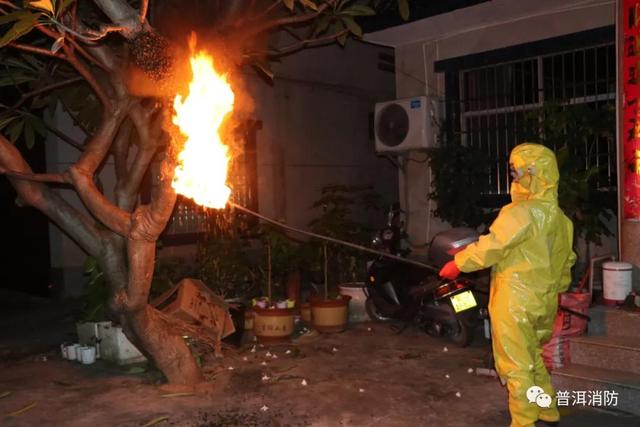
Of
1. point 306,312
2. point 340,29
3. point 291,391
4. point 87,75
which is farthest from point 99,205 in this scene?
point 306,312

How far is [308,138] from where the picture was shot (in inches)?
492

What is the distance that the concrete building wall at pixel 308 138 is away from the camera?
1036cm

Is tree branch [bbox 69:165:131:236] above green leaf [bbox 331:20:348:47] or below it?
below

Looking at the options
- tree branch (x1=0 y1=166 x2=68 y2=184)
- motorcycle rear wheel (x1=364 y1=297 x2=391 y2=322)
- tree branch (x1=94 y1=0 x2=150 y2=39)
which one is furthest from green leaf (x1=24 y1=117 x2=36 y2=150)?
motorcycle rear wheel (x1=364 y1=297 x2=391 y2=322)

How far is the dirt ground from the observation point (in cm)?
520

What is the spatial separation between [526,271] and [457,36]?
5.78 meters

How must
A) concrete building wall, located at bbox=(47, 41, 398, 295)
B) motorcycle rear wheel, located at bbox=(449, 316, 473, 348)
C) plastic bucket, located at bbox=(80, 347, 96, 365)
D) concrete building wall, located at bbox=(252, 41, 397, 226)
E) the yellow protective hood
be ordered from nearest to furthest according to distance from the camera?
the yellow protective hood < plastic bucket, located at bbox=(80, 347, 96, 365) < motorcycle rear wheel, located at bbox=(449, 316, 473, 348) < concrete building wall, located at bbox=(47, 41, 398, 295) < concrete building wall, located at bbox=(252, 41, 397, 226)

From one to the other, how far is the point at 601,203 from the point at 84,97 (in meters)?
6.16

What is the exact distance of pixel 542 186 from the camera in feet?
15.3

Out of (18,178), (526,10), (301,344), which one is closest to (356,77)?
(526,10)

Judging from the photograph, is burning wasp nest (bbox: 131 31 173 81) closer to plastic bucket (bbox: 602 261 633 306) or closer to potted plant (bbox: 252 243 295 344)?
potted plant (bbox: 252 243 295 344)

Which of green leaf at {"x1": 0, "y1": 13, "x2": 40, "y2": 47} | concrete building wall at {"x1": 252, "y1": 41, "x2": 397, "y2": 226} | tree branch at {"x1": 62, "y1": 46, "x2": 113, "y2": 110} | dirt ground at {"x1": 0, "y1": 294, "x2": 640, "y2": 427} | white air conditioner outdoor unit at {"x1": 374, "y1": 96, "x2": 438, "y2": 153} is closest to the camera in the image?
green leaf at {"x1": 0, "y1": 13, "x2": 40, "y2": 47}

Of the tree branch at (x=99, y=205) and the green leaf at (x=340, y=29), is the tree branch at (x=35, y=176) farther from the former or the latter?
the green leaf at (x=340, y=29)

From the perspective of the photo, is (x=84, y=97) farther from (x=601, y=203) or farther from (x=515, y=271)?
(x=601, y=203)
